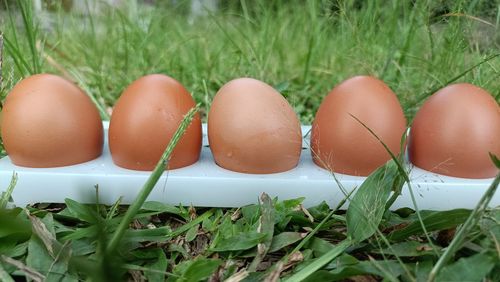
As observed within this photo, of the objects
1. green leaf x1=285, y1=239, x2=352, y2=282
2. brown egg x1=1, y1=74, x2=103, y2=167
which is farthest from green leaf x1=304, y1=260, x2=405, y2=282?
brown egg x1=1, y1=74, x2=103, y2=167

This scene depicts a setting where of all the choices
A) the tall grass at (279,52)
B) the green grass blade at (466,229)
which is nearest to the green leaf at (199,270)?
the green grass blade at (466,229)

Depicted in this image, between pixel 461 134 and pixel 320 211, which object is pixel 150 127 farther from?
pixel 461 134

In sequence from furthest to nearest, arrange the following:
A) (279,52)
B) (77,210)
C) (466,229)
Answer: (279,52) → (77,210) → (466,229)

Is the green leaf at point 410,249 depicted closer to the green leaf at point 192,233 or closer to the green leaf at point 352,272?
the green leaf at point 352,272

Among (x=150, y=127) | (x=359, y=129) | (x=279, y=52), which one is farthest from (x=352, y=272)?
(x=279, y=52)

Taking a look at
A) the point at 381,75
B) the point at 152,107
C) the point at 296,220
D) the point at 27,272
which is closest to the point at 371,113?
the point at 296,220

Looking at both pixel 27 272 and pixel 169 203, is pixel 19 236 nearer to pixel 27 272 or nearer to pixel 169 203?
pixel 27 272
